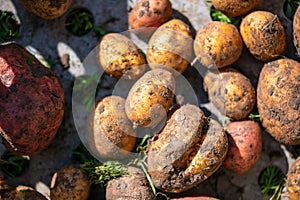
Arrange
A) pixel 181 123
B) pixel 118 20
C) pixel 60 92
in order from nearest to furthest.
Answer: pixel 181 123
pixel 60 92
pixel 118 20

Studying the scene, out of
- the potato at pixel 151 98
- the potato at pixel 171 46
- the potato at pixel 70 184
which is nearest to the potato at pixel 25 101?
the potato at pixel 70 184

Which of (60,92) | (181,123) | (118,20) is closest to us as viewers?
(181,123)

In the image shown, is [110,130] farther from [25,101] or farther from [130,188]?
[25,101]

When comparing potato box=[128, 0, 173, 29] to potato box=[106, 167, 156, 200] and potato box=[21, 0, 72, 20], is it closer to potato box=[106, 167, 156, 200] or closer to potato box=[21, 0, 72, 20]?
potato box=[21, 0, 72, 20]

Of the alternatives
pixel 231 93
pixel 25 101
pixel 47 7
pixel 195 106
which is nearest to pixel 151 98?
pixel 195 106

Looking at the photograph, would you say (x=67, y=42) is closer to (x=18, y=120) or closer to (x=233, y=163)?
(x=18, y=120)

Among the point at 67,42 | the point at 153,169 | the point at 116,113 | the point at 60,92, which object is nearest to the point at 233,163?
the point at 153,169

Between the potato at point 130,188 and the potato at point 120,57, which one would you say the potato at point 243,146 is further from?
the potato at point 120,57
